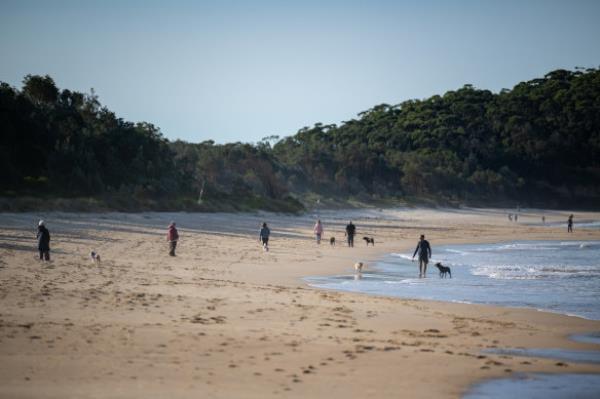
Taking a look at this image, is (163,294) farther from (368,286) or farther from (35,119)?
(35,119)

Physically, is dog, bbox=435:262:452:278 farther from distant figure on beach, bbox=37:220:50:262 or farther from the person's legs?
distant figure on beach, bbox=37:220:50:262

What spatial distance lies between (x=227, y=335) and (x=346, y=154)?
80285mm

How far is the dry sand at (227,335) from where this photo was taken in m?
7.73

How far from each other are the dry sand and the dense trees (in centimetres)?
2394

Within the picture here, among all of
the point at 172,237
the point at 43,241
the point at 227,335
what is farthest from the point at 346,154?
the point at 227,335

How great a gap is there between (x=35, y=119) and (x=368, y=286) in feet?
111

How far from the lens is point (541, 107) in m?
127

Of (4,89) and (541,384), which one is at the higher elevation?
(4,89)

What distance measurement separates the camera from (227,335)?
10211mm

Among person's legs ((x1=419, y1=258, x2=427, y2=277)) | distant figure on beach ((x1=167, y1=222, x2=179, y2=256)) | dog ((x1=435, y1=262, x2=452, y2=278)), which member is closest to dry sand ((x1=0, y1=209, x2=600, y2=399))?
distant figure on beach ((x1=167, y1=222, x2=179, y2=256))

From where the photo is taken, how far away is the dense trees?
44562 millimetres

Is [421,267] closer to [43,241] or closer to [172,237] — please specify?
[172,237]

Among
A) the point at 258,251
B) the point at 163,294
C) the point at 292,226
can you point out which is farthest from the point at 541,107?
the point at 163,294

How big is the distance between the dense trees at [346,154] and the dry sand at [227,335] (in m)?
23.9
